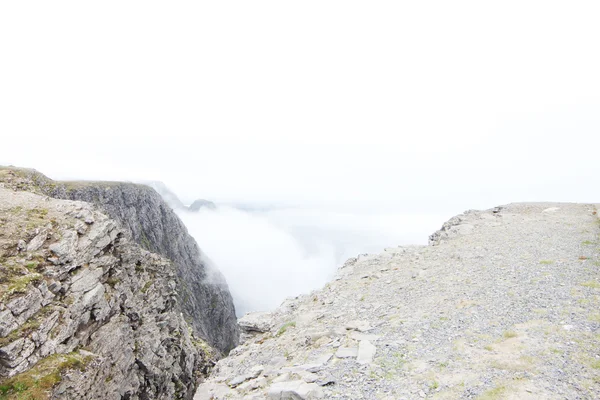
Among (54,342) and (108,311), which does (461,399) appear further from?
(108,311)

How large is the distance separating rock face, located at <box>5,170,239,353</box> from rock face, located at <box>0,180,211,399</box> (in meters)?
70.3

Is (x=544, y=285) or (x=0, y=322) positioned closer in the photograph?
(x=544, y=285)

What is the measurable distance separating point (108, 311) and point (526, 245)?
130 feet

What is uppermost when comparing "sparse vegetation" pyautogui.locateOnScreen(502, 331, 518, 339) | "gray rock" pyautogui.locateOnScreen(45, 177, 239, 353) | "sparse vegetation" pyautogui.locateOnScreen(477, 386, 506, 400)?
"sparse vegetation" pyautogui.locateOnScreen(502, 331, 518, 339)

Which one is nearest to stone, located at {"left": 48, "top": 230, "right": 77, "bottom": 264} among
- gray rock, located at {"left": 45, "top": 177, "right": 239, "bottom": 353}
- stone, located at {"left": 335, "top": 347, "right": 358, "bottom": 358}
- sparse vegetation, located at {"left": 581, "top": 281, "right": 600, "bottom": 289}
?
stone, located at {"left": 335, "top": 347, "right": 358, "bottom": 358}

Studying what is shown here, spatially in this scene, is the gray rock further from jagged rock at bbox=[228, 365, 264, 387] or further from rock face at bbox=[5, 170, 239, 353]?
jagged rock at bbox=[228, 365, 264, 387]

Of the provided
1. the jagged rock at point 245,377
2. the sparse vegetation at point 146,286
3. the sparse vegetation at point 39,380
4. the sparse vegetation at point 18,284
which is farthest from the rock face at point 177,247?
the jagged rock at point 245,377

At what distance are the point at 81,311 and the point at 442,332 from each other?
1098 inches

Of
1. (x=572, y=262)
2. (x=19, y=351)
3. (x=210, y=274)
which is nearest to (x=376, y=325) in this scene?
(x=572, y=262)

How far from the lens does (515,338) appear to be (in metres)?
13.3

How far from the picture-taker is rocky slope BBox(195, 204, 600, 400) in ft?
36.5

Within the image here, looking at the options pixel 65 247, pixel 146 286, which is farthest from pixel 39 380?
pixel 146 286

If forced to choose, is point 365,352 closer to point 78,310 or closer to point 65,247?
point 78,310

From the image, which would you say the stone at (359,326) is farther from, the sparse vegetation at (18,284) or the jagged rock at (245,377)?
the sparse vegetation at (18,284)
